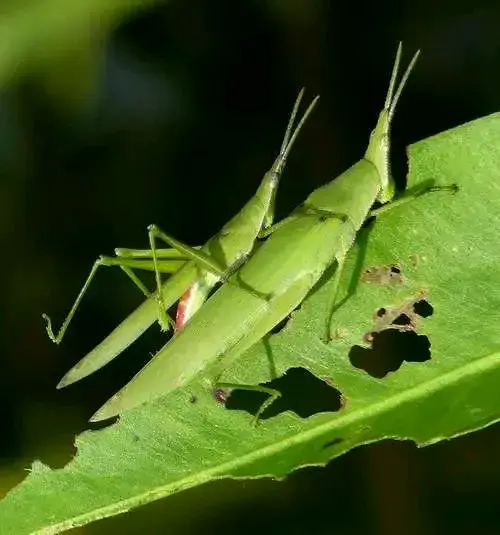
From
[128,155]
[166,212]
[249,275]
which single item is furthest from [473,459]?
[128,155]

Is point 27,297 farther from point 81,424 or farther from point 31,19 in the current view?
point 31,19

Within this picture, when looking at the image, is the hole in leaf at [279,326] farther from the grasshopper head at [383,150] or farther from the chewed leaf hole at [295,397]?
the grasshopper head at [383,150]

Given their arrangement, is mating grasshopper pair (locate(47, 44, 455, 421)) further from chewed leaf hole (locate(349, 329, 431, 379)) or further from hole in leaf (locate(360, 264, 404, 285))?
chewed leaf hole (locate(349, 329, 431, 379))

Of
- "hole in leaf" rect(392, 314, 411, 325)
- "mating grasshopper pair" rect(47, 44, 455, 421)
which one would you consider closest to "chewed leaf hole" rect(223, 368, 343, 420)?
"mating grasshopper pair" rect(47, 44, 455, 421)

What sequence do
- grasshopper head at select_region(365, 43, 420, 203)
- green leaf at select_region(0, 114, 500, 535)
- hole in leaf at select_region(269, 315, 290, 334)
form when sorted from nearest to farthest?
1. green leaf at select_region(0, 114, 500, 535)
2. hole in leaf at select_region(269, 315, 290, 334)
3. grasshopper head at select_region(365, 43, 420, 203)

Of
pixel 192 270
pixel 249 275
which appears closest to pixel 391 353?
pixel 249 275

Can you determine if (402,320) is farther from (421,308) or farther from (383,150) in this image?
(383,150)
